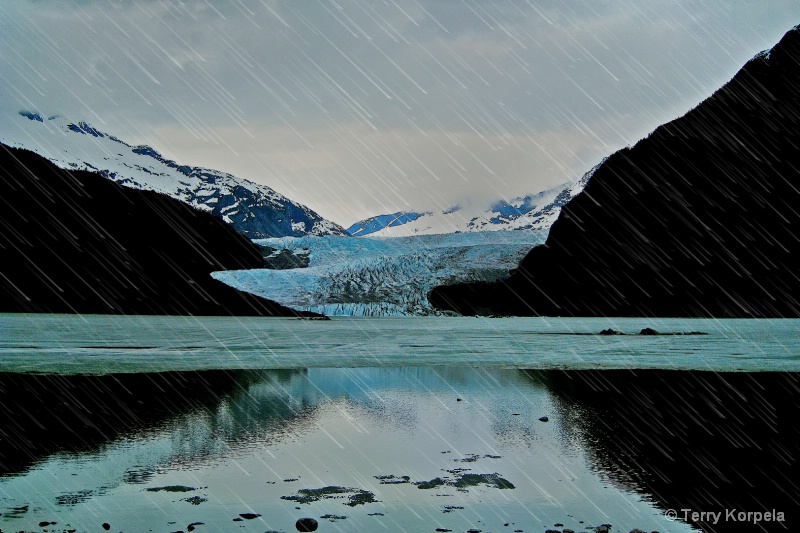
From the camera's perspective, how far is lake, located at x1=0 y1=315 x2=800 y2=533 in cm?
581

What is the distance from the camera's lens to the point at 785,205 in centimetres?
8106

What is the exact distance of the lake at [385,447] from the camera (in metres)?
5.81

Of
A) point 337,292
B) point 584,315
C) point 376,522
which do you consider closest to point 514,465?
point 376,522

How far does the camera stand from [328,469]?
23.6 ft

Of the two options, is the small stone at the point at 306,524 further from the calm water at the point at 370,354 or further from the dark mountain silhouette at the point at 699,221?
the dark mountain silhouette at the point at 699,221

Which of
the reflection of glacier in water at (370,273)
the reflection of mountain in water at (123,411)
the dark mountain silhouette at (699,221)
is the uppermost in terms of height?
the dark mountain silhouette at (699,221)

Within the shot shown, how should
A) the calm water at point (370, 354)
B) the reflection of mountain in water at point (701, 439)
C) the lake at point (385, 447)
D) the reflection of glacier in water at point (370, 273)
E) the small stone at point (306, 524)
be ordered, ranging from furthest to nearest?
the reflection of glacier in water at point (370, 273)
the calm water at point (370, 354)
the reflection of mountain in water at point (701, 439)
the lake at point (385, 447)
the small stone at point (306, 524)

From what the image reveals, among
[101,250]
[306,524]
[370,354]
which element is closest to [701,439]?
[306,524]

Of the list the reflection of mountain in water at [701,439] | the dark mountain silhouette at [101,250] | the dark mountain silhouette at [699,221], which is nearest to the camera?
the reflection of mountain in water at [701,439]

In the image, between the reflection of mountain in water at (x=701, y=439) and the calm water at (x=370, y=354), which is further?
the calm water at (x=370, y=354)

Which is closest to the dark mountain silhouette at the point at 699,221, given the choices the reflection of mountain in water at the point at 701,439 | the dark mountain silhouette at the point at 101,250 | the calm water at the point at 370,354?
the dark mountain silhouette at the point at 101,250

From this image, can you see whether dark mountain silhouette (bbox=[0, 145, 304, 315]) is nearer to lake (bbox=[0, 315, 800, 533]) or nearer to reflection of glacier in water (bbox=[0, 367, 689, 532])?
lake (bbox=[0, 315, 800, 533])

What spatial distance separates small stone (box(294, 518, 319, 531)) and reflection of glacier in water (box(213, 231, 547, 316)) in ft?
106

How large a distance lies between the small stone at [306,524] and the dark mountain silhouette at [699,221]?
2507 inches
